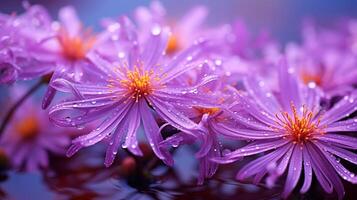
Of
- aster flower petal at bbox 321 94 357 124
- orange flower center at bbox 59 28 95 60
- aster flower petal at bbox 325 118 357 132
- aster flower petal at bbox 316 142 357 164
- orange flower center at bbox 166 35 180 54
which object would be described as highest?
orange flower center at bbox 166 35 180 54

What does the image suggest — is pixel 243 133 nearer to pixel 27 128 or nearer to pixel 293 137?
pixel 293 137

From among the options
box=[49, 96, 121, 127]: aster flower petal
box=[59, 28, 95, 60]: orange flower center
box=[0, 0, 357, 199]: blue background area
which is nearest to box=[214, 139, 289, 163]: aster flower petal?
box=[49, 96, 121, 127]: aster flower petal

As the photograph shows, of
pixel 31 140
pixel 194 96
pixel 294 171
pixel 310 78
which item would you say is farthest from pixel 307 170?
pixel 31 140

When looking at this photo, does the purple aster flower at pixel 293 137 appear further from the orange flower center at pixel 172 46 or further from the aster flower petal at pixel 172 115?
the orange flower center at pixel 172 46

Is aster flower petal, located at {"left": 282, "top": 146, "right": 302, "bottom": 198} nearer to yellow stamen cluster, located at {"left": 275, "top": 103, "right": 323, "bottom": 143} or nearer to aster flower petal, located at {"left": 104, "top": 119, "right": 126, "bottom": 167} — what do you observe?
yellow stamen cluster, located at {"left": 275, "top": 103, "right": 323, "bottom": 143}

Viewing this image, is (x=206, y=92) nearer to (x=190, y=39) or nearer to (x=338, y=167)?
(x=338, y=167)

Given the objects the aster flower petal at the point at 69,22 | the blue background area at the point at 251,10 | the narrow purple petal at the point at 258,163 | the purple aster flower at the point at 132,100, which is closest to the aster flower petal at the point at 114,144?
the purple aster flower at the point at 132,100
